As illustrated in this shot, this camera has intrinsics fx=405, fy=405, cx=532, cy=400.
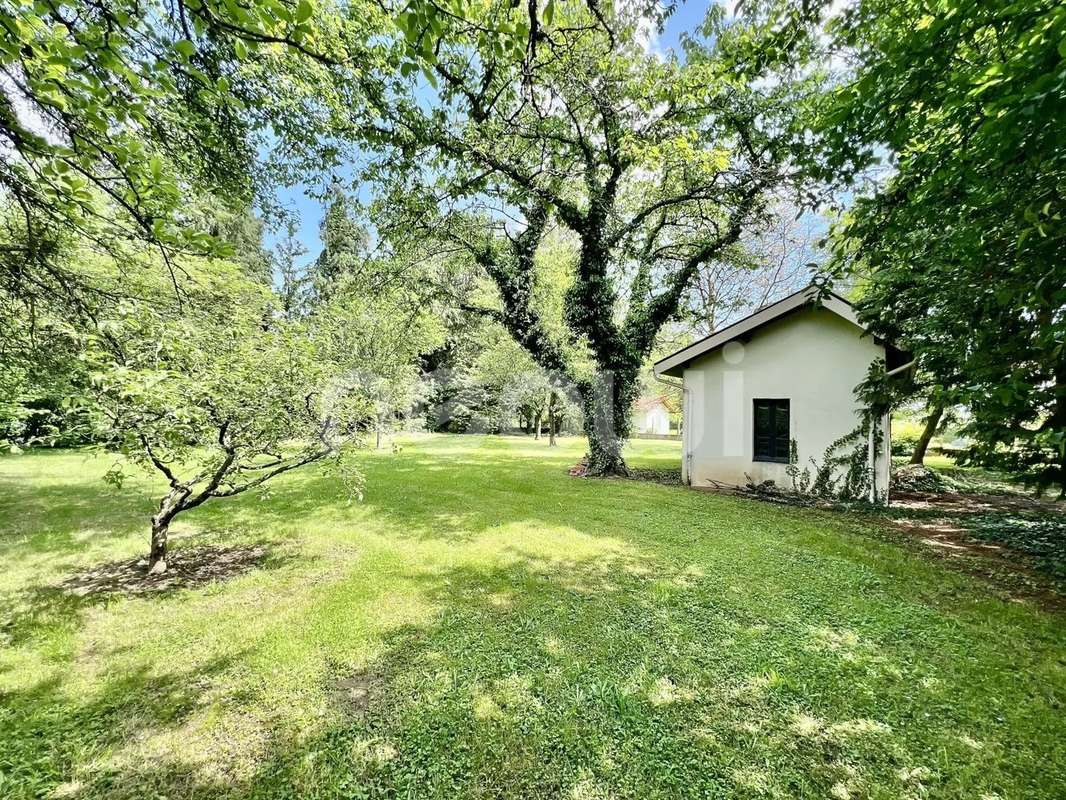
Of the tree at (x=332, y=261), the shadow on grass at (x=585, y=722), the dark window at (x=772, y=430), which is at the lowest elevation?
the shadow on grass at (x=585, y=722)

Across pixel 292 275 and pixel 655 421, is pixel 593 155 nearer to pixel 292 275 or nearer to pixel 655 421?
pixel 292 275

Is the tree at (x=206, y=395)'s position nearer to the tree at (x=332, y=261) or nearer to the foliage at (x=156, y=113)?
the foliage at (x=156, y=113)

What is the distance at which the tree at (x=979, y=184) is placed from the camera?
116 inches

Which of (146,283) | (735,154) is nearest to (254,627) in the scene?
(146,283)

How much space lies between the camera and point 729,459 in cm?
1018

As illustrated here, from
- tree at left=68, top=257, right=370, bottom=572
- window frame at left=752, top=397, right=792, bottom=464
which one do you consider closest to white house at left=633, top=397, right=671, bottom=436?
window frame at left=752, top=397, right=792, bottom=464

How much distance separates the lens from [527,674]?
9.97ft

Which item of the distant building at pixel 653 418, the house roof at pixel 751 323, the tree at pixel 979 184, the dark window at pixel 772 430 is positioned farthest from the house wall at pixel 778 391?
the distant building at pixel 653 418

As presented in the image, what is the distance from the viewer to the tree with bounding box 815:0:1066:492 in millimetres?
2957

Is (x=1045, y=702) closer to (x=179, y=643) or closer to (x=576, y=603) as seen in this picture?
(x=576, y=603)

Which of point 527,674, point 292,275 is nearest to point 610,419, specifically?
point 527,674

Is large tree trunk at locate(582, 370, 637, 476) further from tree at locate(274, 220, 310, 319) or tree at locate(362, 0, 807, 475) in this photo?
tree at locate(274, 220, 310, 319)

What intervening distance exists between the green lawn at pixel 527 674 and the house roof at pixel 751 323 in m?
4.81

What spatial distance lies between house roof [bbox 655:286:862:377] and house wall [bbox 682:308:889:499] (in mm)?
283
